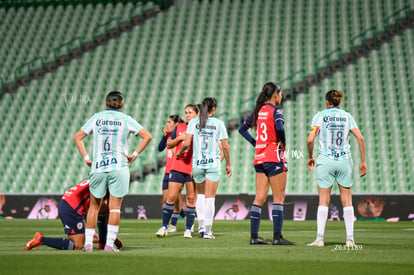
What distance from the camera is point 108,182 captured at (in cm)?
886

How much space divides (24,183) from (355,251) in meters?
18.1

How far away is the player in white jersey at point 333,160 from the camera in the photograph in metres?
9.83

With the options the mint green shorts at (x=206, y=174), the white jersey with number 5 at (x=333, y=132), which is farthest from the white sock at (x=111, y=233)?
the mint green shorts at (x=206, y=174)

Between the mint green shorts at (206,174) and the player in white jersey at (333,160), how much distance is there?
8.29 ft

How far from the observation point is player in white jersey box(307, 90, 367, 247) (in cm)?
983

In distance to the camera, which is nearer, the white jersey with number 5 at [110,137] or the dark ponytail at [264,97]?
the white jersey with number 5 at [110,137]

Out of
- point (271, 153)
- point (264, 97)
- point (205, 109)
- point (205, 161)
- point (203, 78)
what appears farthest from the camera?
point (203, 78)

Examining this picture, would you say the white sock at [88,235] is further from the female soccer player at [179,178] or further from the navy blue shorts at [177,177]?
the navy blue shorts at [177,177]

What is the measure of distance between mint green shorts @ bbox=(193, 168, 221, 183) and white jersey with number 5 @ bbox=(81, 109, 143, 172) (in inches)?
129

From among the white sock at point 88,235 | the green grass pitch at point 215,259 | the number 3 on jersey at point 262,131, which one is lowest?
the green grass pitch at point 215,259

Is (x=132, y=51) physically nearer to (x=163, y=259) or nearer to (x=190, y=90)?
(x=190, y=90)

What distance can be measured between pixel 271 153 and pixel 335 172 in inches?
36.3

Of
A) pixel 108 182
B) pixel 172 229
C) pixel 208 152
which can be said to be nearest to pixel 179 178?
pixel 208 152

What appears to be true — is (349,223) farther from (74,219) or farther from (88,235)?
(74,219)
